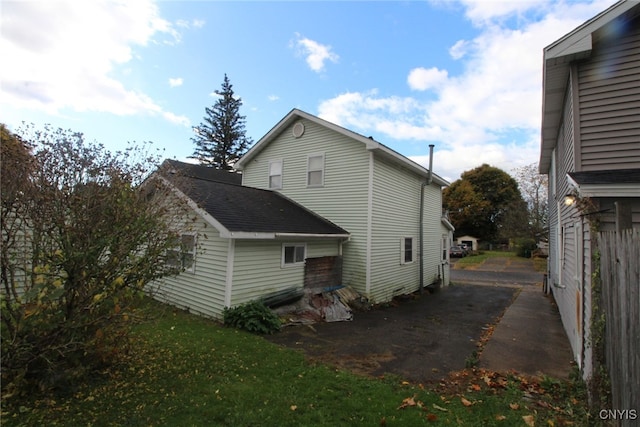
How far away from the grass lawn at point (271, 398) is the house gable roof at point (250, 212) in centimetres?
312

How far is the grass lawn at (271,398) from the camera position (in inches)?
141

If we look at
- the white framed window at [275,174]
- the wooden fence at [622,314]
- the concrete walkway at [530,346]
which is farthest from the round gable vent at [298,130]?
the wooden fence at [622,314]

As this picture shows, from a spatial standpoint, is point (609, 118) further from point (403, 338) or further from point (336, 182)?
point (336, 182)

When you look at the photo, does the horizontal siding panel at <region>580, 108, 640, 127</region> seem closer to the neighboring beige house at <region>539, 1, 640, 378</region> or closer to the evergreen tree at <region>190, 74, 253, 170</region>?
the neighboring beige house at <region>539, 1, 640, 378</region>

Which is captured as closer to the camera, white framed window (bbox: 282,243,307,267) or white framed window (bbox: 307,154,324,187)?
white framed window (bbox: 282,243,307,267)

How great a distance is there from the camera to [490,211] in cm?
4253

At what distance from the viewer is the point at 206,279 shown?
8.70 m

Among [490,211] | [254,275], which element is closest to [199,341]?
[254,275]

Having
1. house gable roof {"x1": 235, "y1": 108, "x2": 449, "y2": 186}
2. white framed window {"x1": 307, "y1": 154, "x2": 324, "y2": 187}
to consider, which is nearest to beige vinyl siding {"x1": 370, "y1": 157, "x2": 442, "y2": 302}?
house gable roof {"x1": 235, "y1": 108, "x2": 449, "y2": 186}

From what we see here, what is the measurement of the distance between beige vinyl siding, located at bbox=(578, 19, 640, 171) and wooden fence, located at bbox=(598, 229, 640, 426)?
96.2 inches

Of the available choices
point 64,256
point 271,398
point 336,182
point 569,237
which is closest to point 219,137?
point 336,182

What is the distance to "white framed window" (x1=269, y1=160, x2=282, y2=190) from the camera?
1352cm

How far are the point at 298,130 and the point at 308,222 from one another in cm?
430

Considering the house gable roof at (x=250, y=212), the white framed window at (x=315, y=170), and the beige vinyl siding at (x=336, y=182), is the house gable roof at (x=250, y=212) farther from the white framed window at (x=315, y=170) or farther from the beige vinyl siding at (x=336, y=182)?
the white framed window at (x=315, y=170)
